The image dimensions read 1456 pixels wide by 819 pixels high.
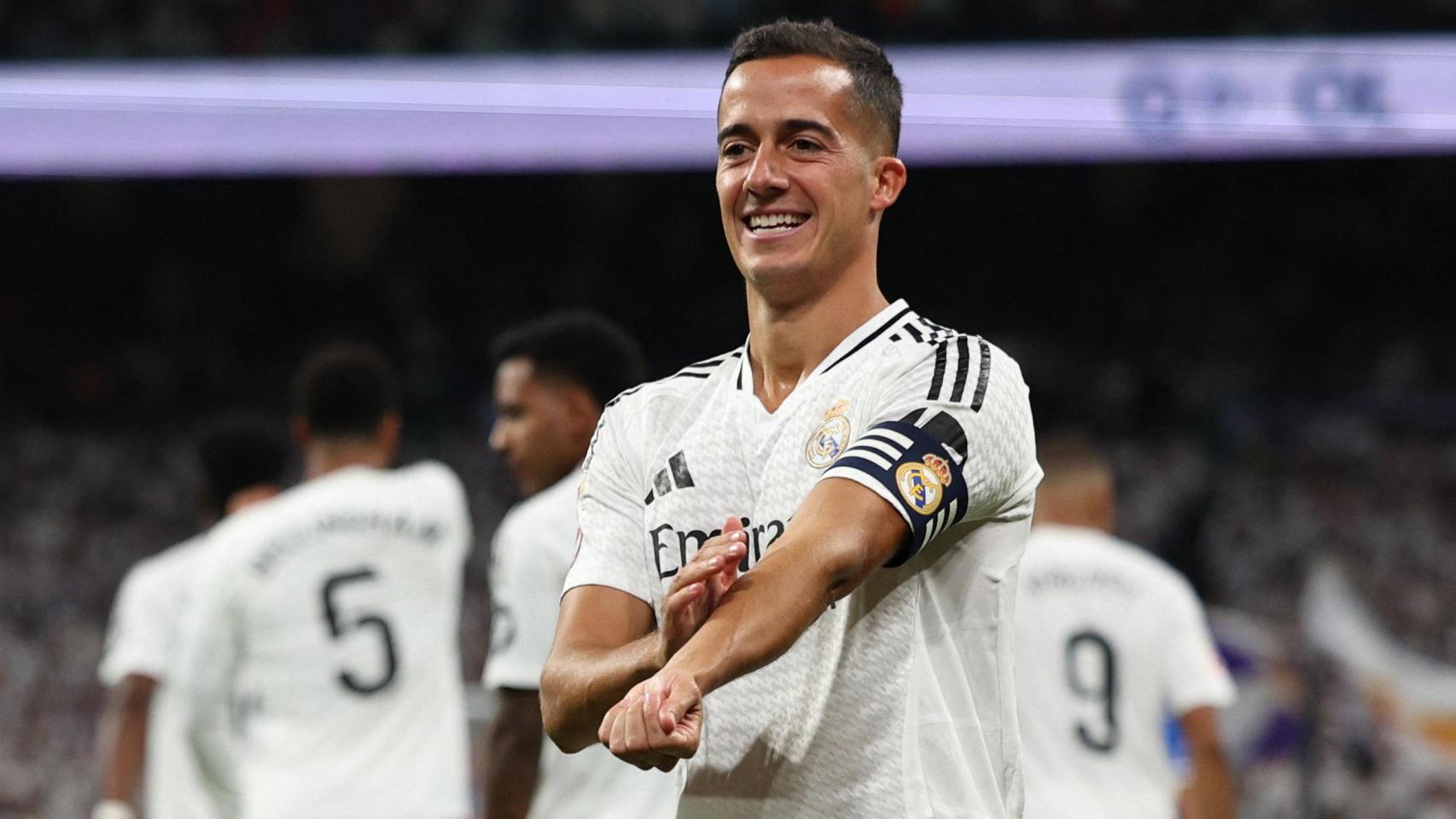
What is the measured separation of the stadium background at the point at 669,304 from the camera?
11.9 metres

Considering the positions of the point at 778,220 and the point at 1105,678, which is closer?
the point at 778,220

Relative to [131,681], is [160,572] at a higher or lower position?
higher

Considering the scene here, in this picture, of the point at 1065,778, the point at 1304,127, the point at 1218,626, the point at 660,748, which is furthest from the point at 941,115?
the point at 660,748

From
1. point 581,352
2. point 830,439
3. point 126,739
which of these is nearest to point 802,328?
point 830,439

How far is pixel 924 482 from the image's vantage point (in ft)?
6.78

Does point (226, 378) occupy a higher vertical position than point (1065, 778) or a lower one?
higher

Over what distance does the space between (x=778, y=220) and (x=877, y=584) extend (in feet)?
1.57

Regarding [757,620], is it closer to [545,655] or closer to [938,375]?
[938,375]

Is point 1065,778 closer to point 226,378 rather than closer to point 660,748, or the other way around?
point 660,748

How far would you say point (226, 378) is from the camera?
14.5 metres

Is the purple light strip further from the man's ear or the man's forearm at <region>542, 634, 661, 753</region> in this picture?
the man's forearm at <region>542, 634, 661, 753</region>

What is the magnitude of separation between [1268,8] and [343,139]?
5.90 meters

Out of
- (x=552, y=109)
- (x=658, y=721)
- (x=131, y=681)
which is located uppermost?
(x=552, y=109)

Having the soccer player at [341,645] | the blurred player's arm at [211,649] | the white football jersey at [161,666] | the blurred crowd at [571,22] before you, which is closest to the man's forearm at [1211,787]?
the soccer player at [341,645]
